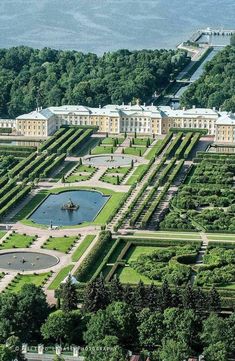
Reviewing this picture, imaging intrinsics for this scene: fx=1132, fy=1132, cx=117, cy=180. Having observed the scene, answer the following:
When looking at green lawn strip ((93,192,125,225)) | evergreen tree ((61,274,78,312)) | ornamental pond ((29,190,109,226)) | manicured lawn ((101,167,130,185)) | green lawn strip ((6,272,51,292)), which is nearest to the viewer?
evergreen tree ((61,274,78,312))

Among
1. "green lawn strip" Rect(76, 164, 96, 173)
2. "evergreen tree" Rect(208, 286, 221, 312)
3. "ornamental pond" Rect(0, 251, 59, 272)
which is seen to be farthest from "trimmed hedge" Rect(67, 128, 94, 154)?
"evergreen tree" Rect(208, 286, 221, 312)

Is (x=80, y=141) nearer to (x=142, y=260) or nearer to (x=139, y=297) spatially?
(x=142, y=260)

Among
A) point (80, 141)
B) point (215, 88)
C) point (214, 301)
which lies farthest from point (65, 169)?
point (214, 301)

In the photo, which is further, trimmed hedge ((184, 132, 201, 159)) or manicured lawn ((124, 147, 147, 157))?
manicured lawn ((124, 147, 147, 157))

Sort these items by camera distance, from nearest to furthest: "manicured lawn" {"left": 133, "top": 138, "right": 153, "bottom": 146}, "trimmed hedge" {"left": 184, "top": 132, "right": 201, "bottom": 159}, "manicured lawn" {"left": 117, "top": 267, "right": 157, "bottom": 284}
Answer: "manicured lawn" {"left": 117, "top": 267, "right": 157, "bottom": 284}
"trimmed hedge" {"left": 184, "top": 132, "right": 201, "bottom": 159}
"manicured lawn" {"left": 133, "top": 138, "right": 153, "bottom": 146}

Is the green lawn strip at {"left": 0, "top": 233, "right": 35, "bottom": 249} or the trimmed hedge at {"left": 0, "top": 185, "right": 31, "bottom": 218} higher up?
the trimmed hedge at {"left": 0, "top": 185, "right": 31, "bottom": 218}

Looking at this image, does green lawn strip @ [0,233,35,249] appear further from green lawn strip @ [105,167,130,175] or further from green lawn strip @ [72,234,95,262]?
green lawn strip @ [105,167,130,175]
